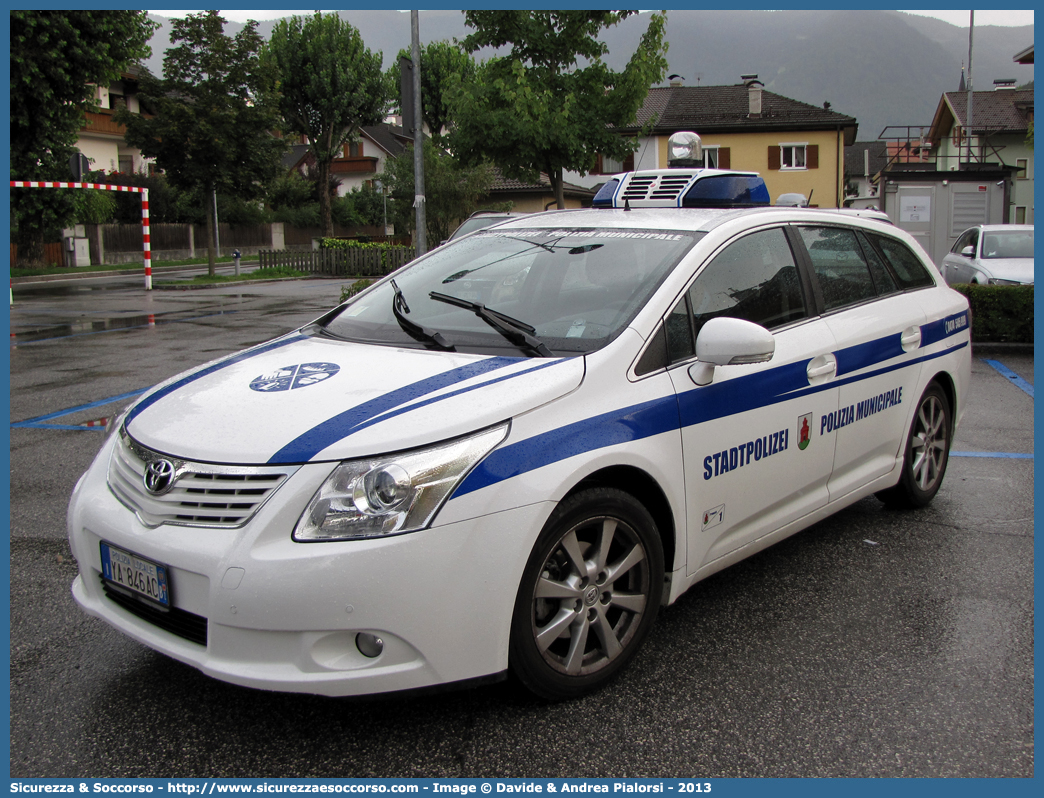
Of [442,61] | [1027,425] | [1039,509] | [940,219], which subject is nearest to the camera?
[1039,509]

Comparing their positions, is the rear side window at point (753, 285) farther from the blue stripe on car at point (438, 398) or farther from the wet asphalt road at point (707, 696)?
the wet asphalt road at point (707, 696)

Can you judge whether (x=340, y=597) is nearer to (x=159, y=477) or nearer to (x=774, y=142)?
(x=159, y=477)

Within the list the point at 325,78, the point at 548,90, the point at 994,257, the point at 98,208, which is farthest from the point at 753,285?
the point at 325,78

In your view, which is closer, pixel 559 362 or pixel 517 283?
pixel 559 362

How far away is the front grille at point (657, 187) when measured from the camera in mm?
4531

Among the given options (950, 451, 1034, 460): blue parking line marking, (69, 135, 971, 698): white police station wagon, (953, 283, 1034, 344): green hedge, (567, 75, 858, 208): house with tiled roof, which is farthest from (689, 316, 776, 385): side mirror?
(567, 75, 858, 208): house with tiled roof

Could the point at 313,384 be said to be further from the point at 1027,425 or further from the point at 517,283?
the point at 1027,425

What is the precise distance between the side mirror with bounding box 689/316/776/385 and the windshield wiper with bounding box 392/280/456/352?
913 millimetres

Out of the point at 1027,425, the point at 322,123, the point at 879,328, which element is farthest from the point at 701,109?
the point at 879,328

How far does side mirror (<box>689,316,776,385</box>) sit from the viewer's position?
3.20m

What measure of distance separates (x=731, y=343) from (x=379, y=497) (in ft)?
4.53

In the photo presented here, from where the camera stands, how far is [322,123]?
162ft

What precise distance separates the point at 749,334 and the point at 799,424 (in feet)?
2.48

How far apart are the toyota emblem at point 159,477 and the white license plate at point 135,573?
21 cm
